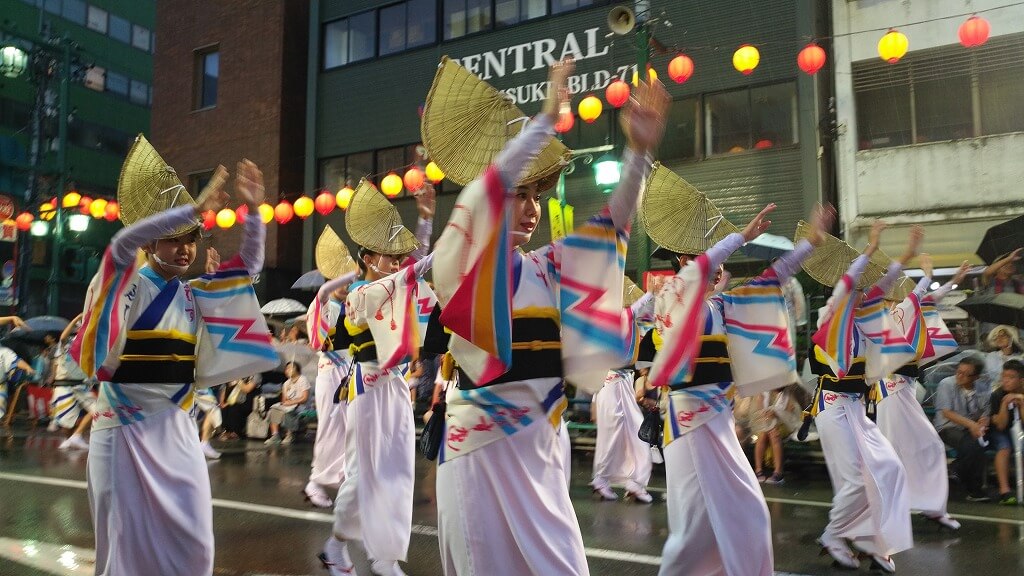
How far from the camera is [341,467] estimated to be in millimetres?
7996

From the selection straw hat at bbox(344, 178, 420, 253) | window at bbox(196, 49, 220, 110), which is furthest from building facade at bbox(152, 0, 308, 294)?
straw hat at bbox(344, 178, 420, 253)

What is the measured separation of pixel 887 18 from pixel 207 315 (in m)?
15.2

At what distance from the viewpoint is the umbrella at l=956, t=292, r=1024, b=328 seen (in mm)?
10680

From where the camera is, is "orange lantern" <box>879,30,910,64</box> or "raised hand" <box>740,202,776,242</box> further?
"orange lantern" <box>879,30,910,64</box>

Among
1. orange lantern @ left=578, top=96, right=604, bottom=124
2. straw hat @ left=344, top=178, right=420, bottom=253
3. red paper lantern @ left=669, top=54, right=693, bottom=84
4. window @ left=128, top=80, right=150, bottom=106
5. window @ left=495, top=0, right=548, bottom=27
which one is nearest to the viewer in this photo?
straw hat @ left=344, top=178, right=420, bottom=253

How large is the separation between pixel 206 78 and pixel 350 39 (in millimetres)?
4961

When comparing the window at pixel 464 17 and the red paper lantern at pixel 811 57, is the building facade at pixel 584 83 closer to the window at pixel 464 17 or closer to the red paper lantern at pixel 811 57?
the window at pixel 464 17

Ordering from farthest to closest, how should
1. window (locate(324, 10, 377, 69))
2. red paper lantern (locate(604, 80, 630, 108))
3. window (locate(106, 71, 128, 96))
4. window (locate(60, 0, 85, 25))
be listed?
window (locate(106, 71, 128, 96)), window (locate(60, 0, 85, 25)), window (locate(324, 10, 377, 69)), red paper lantern (locate(604, 80, 630, 108))

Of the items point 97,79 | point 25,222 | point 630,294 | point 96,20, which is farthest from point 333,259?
point 96,20

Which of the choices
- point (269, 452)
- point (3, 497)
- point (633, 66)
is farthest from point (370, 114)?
point (3, 497)

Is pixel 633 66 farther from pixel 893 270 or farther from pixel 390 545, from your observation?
pixel 390 545

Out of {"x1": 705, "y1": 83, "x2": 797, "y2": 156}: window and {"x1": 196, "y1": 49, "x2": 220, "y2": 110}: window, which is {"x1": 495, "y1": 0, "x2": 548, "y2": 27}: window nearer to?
{"x1": 705, "y1": 83, "x2": 797, "y2": 156}: window

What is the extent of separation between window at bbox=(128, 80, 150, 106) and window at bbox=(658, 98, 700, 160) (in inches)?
1169

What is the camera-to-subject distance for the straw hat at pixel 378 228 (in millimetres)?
6090
